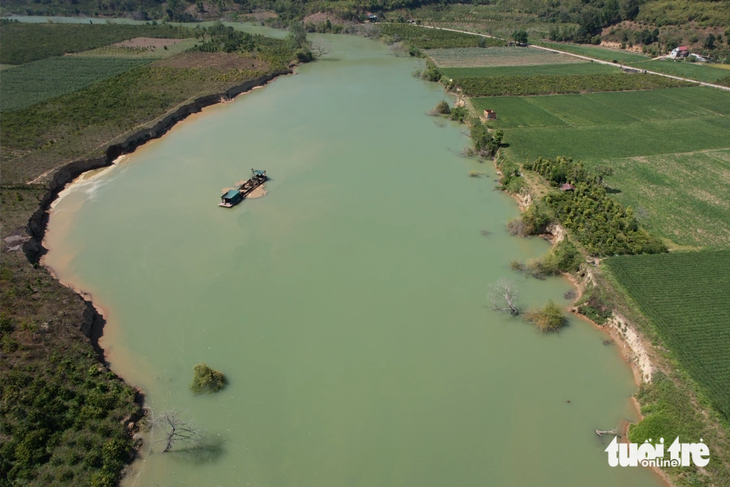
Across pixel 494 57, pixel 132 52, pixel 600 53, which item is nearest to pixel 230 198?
pixel 132 52

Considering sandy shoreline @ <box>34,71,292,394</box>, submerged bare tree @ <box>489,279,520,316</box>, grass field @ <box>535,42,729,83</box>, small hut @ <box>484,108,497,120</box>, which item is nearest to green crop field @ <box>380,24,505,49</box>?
grass field @ <box>535,42,729,83</box>

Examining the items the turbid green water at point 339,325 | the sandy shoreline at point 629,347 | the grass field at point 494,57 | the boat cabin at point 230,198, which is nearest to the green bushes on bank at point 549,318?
the turbid green water at point 339,325

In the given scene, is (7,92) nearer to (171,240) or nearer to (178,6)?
(171,240)

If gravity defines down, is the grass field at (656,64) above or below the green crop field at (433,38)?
below

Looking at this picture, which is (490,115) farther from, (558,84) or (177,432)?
(177,432)

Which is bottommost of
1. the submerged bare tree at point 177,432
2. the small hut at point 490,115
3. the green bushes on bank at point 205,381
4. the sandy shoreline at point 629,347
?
the submerged bare tree at point 177,432

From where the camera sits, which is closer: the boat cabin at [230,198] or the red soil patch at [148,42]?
the boat cabin at [230,198]

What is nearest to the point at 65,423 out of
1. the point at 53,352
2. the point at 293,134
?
the point at 53,352

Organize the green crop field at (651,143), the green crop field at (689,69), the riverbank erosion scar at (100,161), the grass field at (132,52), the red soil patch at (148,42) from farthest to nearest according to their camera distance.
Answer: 1. the red soil patch at (148,42)
2. the grass field at (132,52)
3. the green crop field at (689,69)
4. the green crop field at (651,143)
5. the riverbank erosion scar at (100,161)

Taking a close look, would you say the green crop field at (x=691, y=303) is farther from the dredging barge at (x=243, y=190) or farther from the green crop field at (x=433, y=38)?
the green crop field at (x=433, y=38)
